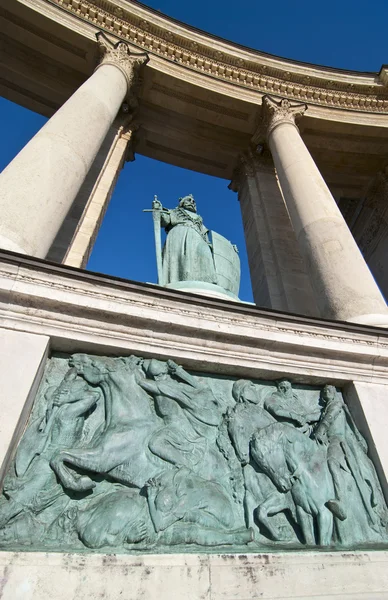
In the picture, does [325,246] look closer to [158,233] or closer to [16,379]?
[158,233]

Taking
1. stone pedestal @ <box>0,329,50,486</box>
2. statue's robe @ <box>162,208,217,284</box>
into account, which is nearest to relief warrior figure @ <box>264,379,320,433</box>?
stone pedestal @ <box>0,329,50,486</box>

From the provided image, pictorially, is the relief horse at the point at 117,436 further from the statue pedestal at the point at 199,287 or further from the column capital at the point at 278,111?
the column capital at the point at 278,111

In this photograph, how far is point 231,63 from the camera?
15266mm

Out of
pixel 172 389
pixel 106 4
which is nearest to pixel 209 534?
pixel 172 389

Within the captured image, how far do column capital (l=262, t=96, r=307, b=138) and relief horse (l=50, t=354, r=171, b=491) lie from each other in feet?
40.1

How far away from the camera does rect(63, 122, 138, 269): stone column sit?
29.2ft

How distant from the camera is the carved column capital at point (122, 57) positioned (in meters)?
11.6

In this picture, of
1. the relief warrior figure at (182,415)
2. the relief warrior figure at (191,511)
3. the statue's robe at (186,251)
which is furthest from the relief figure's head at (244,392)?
the statue's robe at (186,251)

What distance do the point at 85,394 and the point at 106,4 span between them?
15591 millimetres

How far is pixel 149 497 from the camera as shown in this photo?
10.7 feet

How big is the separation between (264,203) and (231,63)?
6.71 metres

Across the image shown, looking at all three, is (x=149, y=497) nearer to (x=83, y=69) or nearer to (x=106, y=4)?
(x=83, y=69)

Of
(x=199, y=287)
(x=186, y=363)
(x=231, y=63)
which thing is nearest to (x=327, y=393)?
(x=186, y=363)

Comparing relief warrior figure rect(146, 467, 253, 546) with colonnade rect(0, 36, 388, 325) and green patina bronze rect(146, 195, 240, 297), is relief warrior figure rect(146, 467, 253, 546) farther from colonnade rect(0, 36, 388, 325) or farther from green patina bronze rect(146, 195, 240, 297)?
green patina bronze rect(146, 195, 240, 297)
